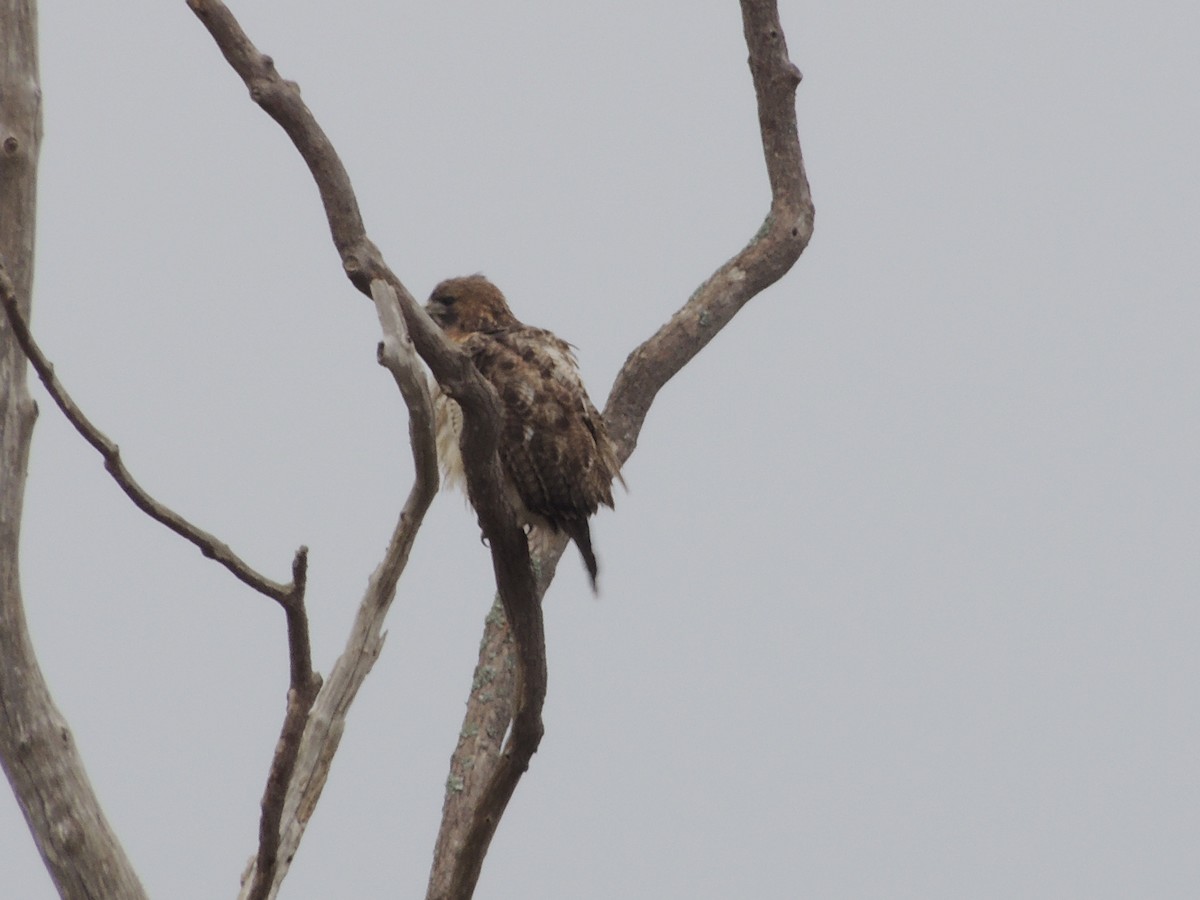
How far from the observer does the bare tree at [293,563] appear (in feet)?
10.3

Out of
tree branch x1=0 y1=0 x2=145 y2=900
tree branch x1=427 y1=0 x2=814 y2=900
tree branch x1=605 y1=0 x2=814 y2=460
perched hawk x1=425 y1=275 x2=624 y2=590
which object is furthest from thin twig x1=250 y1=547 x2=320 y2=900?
tree branch x1=605 y1=0 x2=814 y2=460

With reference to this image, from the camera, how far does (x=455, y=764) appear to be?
15.9ft

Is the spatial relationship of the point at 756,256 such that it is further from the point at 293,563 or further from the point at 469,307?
the point at 293,563

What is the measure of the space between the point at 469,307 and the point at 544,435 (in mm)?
749

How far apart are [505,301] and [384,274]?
155 centimetres

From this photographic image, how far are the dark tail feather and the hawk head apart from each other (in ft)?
2.41

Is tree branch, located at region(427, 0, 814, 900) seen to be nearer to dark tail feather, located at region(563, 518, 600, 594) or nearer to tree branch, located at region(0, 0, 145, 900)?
dark tail feather, located at region(563, 518, 600, 594)

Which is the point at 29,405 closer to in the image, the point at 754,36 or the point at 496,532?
the point at 496,532

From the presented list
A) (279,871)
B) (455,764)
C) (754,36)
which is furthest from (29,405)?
(754,36)

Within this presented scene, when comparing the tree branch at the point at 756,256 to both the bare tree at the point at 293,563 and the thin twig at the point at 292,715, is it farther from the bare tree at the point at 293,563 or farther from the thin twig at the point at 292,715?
the thin twig at the point at 292,715

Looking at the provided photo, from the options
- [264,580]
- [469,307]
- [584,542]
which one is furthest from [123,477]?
[469,307]

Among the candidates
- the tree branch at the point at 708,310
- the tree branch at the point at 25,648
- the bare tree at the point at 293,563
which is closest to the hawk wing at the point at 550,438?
the bare tree at the point at 293,563

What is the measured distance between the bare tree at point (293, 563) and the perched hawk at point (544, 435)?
17.4 inches

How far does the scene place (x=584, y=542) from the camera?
4.20m
